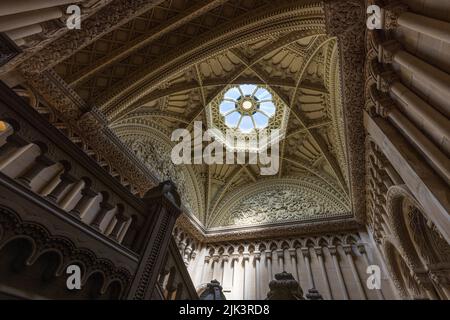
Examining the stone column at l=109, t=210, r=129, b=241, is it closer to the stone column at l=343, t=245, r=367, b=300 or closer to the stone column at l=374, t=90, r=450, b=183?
the stone column at l=374, t=90, r=450, b=183

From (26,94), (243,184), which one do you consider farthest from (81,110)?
(243,184)

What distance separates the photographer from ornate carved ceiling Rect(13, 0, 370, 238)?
21.8 feet

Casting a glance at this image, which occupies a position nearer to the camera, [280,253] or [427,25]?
[427,25]

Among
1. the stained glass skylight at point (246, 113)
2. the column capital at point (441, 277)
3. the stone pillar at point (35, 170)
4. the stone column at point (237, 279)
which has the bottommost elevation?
the stone pillar at point (35, 170)

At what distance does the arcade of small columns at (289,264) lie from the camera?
790 centimetres

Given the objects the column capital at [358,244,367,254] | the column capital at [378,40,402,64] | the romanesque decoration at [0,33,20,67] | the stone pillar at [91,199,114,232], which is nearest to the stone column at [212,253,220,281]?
the column capital at [358,244,367,254]

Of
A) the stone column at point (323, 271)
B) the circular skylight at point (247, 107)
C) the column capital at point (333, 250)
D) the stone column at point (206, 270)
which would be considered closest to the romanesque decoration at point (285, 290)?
the stone column at point (323, 271)

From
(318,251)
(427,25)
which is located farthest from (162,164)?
(427,25)

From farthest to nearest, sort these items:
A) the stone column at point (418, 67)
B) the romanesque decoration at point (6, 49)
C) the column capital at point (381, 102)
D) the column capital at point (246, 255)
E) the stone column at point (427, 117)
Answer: the column capital at point (246, 255) < the column capital at point (381, 102) < the romanesque decoration at point (6, 49) < the stone column at point (427, 117) < the stone column at point (418, 67)

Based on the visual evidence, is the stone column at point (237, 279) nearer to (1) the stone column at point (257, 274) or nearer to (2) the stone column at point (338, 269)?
(1) the stone column at point (257, 274)

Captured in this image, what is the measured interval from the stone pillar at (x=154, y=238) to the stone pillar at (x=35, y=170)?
1142mm

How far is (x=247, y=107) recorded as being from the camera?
11898mm

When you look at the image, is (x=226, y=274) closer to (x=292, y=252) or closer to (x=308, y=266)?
(x=292, y=252)

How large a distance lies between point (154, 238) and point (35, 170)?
4.17 ft
